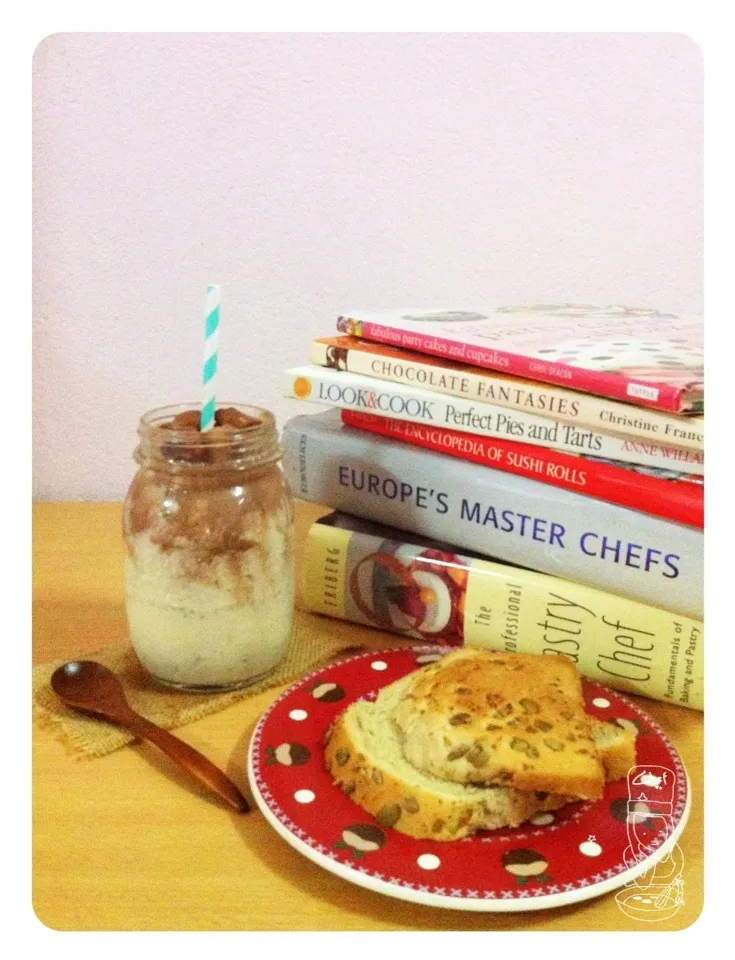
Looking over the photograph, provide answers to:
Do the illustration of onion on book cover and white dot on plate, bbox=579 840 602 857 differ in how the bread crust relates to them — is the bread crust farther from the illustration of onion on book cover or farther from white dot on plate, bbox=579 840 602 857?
the illustration of onion on book cover

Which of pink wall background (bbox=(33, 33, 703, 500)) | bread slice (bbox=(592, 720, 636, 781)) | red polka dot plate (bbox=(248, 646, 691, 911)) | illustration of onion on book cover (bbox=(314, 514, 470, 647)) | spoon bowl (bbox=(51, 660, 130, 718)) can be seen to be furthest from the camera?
pink wall background (bbox=(33, 33, 703, 500))

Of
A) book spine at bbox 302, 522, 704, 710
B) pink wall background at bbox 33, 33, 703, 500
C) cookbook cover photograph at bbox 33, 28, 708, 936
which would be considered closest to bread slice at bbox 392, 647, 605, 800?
cookbook cover photograph at bbox 33, 28, 708, 936

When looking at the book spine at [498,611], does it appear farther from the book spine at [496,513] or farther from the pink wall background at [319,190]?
the pink wall background at [319,190]

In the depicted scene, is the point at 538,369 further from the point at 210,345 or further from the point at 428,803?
the point at 428,803

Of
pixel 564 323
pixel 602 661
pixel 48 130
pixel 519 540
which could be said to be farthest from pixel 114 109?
pixel 602 661

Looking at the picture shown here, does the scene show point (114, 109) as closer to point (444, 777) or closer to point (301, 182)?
point (301, 182)

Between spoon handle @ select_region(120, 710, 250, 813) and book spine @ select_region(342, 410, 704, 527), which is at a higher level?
book spine @ select_region(342, 410, 704, 527)
